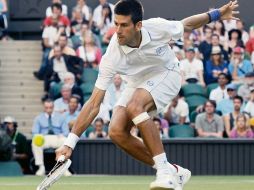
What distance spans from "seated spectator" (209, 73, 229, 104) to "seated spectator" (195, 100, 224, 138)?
960 mm

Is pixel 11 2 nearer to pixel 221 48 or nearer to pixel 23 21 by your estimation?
pixel 23 21

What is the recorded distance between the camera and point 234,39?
21672mm

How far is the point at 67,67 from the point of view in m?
20.8

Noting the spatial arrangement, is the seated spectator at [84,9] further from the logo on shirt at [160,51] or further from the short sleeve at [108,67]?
the short sleeve at [108,67]

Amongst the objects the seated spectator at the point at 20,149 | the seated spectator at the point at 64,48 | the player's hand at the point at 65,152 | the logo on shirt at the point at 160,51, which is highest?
the seated spectator at the point at 64,48

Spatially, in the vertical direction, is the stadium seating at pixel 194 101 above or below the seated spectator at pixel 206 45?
below

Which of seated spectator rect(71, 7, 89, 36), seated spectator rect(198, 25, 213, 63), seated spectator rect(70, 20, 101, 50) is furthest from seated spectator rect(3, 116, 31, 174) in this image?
seated spectator rect(198, 25, 213, 63)

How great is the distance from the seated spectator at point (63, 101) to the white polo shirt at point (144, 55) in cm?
875

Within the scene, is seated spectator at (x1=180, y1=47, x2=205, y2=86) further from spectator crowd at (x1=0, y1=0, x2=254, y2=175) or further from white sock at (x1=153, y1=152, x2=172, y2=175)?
white sock at (x1=153, y1=152, x2=172, y2=175)

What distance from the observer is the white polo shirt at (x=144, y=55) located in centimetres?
1015

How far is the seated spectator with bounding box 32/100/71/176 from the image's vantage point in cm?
1802

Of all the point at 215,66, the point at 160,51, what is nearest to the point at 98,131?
the point at 215,66

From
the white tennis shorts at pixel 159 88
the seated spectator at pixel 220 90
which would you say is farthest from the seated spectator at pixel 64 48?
A: the white tennis shorts at pixel 159 88

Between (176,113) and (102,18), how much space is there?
422 centimetres
